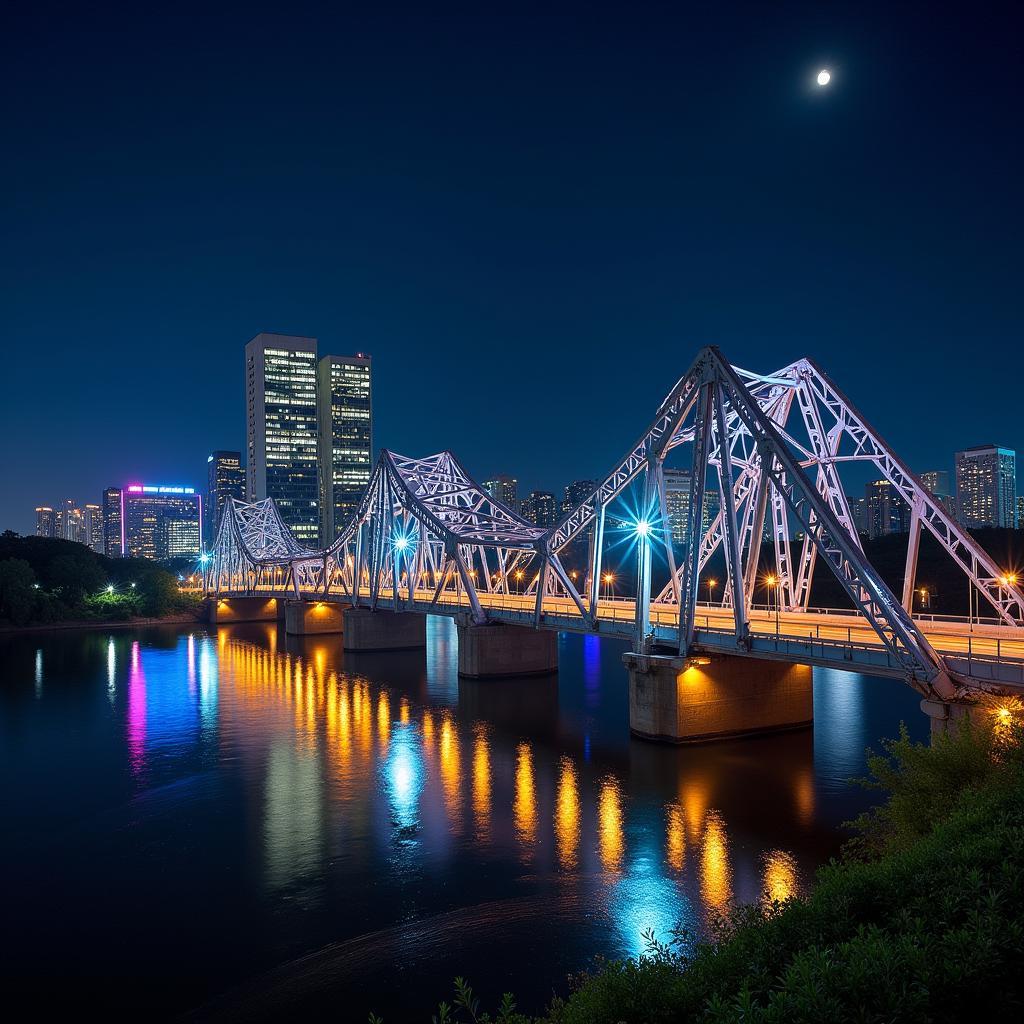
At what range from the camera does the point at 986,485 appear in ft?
580

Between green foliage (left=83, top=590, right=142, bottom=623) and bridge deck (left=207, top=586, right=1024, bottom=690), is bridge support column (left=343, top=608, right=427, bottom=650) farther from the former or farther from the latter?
green foliage (left=83, top=590, right=142, bottom=623)

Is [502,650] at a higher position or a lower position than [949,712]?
lower

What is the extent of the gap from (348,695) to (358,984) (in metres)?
40.1

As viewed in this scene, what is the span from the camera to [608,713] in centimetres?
4959

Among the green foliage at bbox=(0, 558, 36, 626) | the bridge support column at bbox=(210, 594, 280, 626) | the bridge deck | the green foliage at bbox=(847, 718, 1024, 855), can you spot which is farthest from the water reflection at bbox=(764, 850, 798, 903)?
the green foliage at bbox=(0, 558, 36, 626)

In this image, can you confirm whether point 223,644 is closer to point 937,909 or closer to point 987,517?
point 937,909

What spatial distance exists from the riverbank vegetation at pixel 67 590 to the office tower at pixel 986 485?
498 feet

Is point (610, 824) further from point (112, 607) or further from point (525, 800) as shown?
point (112, 607)

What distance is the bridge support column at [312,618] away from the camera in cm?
9400

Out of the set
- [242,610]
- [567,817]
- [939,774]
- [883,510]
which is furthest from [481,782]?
[883,510]

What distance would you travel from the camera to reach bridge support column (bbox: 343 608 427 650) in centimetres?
7856

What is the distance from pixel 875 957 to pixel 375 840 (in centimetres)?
2215

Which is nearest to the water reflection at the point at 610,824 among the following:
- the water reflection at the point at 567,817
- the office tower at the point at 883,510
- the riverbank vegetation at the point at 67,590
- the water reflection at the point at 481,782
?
the water reflection at the point at 567,817

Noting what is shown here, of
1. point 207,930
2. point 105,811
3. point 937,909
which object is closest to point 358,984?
point 207,930
